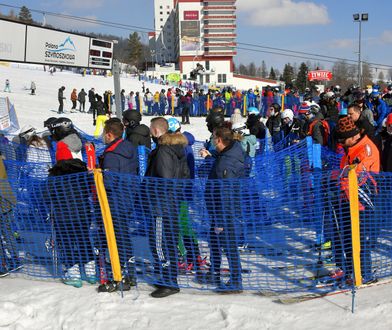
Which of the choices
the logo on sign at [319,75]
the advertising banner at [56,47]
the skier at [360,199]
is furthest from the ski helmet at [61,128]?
Answer: the logo on sign at [319,75]

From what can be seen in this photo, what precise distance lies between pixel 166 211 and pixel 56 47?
9.96 m

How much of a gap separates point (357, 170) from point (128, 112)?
3.58 meters

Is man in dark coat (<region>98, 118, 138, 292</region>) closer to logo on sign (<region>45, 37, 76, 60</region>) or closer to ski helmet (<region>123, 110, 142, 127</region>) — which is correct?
ski helmet (<region>123, 110, 142, 127</region>)

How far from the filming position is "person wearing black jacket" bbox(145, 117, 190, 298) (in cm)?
419

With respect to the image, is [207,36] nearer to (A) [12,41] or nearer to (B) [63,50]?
(B) [63,50]

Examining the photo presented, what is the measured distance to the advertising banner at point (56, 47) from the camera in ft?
40.3

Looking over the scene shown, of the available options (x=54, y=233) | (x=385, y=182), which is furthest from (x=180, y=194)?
(x=385, y=182)

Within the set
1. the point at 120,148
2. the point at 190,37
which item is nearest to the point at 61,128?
the point at 120,148

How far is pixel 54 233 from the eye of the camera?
462 centimetres

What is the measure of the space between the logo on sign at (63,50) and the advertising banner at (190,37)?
104224 mm

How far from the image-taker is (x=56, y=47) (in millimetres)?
12633

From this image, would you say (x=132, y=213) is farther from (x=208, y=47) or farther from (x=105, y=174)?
(x=208, y=47)

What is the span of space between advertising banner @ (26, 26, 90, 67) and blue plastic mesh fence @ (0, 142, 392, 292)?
8.51 m

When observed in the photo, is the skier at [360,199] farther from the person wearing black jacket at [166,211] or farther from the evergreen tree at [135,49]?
the evergreen tree at [135,49]
